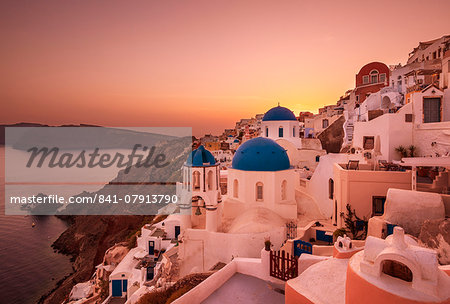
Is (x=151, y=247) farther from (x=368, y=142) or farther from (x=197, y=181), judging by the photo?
(x=368, y=142)

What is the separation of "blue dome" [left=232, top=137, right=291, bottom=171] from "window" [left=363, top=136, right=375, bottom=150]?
13.9 ft

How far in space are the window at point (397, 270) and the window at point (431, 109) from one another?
35.8ft

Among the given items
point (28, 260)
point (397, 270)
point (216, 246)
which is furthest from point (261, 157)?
point (28, 260)

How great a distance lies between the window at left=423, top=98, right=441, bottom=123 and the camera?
11.7 meters

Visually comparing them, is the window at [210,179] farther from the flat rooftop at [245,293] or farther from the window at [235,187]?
the flat rooftop at [245,293]

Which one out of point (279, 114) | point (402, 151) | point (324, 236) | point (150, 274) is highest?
point (279, 114)

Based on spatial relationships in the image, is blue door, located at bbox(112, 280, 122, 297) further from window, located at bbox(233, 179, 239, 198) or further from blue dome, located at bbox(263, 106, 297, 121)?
blue dome, located at bbox(263, 106, 297, 121)

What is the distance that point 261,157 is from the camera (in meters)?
13.6

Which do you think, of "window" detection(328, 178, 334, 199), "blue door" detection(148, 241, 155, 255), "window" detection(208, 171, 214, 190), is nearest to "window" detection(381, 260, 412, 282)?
"window" detection(208, 171, 214, 190)

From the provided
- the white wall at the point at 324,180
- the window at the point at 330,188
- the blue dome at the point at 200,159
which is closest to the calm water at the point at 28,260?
the blue dome at the point at 200,159

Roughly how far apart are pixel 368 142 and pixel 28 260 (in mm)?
43744

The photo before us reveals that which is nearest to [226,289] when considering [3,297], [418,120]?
[418,120]

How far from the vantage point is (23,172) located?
291ft

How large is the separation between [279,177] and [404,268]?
9.93m
